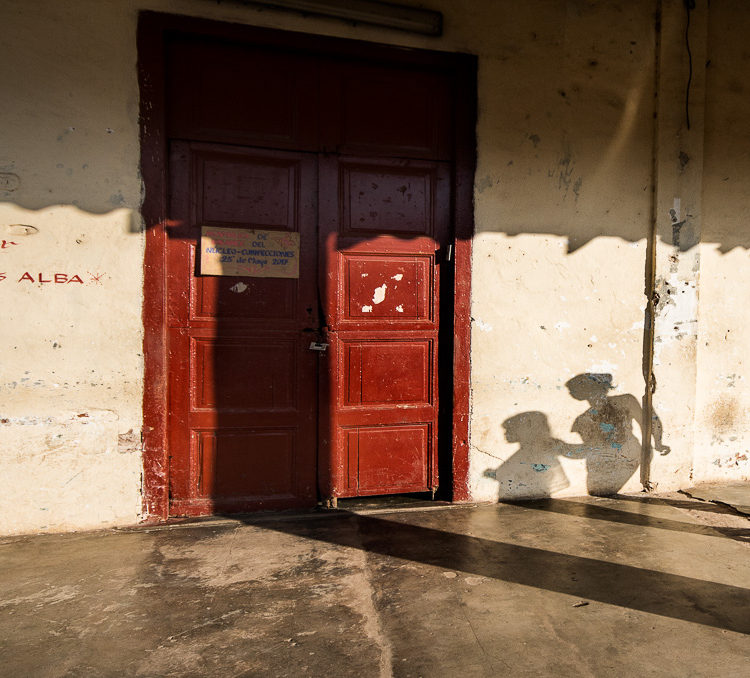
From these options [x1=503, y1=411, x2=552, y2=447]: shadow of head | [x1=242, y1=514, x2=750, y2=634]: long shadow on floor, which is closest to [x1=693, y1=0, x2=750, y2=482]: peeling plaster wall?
[x1=503, y1=411, x2=552, y2=447]: shadow of head

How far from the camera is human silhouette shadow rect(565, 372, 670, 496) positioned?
12.1 ft

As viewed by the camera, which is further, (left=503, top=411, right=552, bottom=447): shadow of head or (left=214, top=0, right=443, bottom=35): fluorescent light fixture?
(left=503, top=411, right=552, bottom=447): shadow of head

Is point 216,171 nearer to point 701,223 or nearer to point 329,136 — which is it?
point 329,136

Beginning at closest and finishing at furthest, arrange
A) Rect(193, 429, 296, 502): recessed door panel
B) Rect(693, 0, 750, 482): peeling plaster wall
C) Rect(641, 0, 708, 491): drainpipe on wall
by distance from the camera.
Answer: Rect(193, 429, 296, 502): recessed door panel
Rect(641, 0, 708, 491): drainpipe on wall
Rect(693, 0, 750, 482): peeling plaster wall

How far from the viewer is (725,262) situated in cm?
393

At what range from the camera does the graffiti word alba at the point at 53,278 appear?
2889 mm

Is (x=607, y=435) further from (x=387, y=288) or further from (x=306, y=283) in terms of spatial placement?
(x=306, y=283)

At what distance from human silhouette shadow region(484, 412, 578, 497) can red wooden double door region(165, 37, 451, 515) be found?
519 millimetres

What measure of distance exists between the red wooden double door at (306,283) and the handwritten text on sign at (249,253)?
5 centimetres

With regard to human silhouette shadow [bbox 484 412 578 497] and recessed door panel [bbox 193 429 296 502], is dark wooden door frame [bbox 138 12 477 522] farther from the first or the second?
human silhouette shadow [bbox 484 412 578 497]

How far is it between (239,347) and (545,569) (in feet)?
7.14

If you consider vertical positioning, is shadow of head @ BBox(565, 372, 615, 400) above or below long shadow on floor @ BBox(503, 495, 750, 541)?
above

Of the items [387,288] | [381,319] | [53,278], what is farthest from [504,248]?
[53,278]

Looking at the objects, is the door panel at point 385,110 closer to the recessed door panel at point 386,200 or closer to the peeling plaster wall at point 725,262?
the recessed door panel at point 386,200
